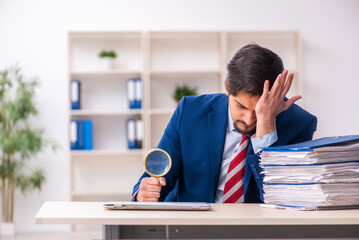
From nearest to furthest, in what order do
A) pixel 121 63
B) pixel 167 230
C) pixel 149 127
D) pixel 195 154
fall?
1. pixel 167 230
2. pixel 195 154
3. pixel 149 127
4. pixel 121 63

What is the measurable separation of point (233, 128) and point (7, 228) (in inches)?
131

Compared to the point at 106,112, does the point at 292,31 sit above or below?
above

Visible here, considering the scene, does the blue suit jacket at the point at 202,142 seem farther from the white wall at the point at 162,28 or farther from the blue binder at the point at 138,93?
the white wall at the point at 162,28

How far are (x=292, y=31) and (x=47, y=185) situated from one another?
2.99m

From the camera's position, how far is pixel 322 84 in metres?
4.88

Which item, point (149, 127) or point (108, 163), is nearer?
point (149, 127)

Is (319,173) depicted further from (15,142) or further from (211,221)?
(15,142)

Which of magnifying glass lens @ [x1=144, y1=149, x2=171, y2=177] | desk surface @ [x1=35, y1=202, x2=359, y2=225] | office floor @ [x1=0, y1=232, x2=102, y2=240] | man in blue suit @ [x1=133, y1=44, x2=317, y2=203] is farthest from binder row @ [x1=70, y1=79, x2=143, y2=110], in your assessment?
desk surface @ [x1=35, y1=202, x2=359, y2=225]

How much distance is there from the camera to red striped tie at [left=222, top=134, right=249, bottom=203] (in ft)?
5.80

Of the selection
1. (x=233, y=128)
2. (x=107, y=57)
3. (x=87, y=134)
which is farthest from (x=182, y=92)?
(x=233, y=128)

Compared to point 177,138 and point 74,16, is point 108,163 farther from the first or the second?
point 177,138

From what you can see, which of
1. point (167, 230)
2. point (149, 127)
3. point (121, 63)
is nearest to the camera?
point (167, 230)

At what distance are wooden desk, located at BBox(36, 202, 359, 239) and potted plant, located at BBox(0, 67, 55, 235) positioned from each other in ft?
10.1

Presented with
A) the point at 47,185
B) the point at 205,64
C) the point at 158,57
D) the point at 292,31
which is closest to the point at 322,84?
the point at 292,31
